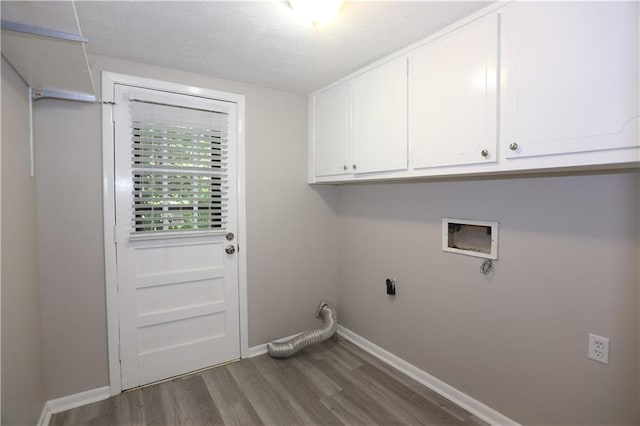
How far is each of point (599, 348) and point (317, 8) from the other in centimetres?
205

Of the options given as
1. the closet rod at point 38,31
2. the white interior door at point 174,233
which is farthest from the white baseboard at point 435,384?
the closet rod at point 38,31

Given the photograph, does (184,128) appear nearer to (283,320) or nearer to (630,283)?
(283,320)

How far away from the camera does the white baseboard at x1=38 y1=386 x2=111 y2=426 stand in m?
1.89

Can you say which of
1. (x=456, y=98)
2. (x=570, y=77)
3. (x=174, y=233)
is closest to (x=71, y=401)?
(x=174, y=233)

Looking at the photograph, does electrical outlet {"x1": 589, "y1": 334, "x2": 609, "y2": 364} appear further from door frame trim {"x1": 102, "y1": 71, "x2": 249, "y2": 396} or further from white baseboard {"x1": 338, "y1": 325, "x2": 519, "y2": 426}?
door frame trim {"x1": 102, "y1": 71, "x2": 249, "y2": 396}

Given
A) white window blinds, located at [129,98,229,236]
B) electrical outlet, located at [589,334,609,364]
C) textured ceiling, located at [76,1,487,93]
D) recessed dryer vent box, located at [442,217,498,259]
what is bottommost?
electrical outlet, located at [589,334,609,364]

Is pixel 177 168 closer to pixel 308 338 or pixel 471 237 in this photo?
pixel 308 338

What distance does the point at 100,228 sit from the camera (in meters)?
2.07

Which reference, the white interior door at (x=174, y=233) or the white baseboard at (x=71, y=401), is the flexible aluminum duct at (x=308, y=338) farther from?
the white baseboard at (x=71, y=401)

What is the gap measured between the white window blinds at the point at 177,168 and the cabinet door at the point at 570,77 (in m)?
1.95

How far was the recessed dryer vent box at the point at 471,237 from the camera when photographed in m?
1.88

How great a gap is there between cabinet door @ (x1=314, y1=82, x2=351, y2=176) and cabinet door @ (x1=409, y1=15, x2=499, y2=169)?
0.63 m

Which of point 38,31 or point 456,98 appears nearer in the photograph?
point 38,31

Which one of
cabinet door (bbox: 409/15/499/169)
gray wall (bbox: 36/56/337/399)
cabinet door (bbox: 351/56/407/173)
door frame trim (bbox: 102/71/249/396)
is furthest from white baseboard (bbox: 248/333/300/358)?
cabinet door (bbox: 409/15/499/169)
